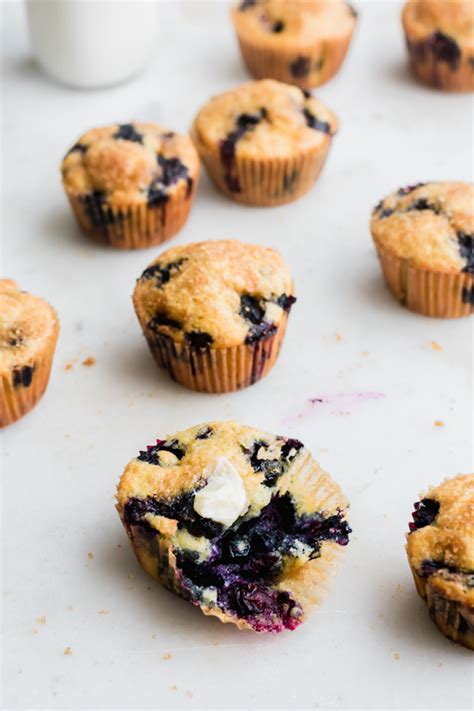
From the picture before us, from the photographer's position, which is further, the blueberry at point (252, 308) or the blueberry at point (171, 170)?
the blueberry at point (171, 170)

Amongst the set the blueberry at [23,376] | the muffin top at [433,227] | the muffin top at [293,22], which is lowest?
the blueberry at [23,376]

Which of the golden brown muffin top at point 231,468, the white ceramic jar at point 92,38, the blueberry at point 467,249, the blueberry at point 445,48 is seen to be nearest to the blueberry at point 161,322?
the golden brown muffin top at point 231,468

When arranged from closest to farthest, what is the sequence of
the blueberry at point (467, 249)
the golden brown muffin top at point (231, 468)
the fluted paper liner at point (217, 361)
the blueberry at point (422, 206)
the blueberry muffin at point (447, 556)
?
the blueberry muffin at point (447, 556), the golden brown muffin top at point (231, 468), the fluted paper liner at point (217, 361), the blueberry at point (467, 249), the blueberry at point (422, 206)

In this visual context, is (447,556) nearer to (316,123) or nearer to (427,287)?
(427,287)

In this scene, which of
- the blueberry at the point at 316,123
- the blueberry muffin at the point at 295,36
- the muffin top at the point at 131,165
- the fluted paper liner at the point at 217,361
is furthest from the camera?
the blueberry muffin at the point at 295,36

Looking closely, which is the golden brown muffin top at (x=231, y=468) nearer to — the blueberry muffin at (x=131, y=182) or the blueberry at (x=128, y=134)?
the blueberry muffin at (x=131, y=182)

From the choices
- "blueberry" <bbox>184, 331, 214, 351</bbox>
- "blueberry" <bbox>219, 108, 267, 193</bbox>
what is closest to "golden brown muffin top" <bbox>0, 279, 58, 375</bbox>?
"blueberry" <bbox>184, 331, 214, 351</bbox>

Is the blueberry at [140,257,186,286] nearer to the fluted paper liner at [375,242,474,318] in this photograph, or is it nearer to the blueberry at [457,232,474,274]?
the fluted paper liner at [375,242,474,318]
